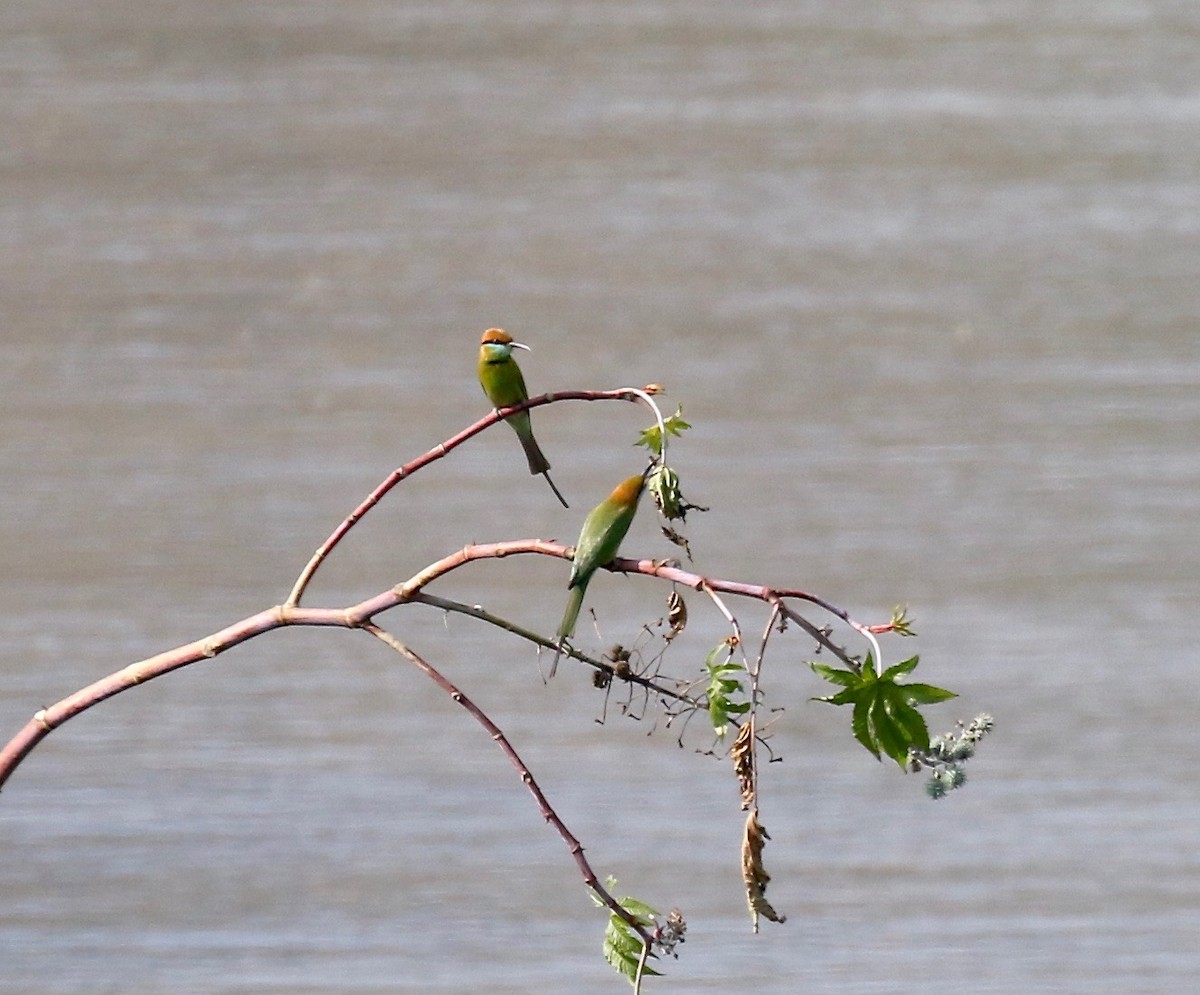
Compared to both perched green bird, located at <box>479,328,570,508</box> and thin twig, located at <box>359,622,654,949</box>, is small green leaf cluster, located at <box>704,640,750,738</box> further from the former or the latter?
perched green bird, located at <box>479,328,570,508</box>

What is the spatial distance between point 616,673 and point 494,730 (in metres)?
0.03

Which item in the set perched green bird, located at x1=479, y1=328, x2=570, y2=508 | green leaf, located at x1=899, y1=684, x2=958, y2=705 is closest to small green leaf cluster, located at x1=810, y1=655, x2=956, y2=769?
green leaf, located at x1=899, y1=684, x2=958, y2=705

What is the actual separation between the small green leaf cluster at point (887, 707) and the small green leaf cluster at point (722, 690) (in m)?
0.02

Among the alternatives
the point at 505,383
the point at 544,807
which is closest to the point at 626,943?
the point at 544,807

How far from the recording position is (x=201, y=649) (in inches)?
13.5

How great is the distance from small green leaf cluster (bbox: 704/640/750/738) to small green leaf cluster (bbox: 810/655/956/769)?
0.07 feet

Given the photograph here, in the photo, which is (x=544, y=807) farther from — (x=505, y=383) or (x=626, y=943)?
(x=505, y=383)

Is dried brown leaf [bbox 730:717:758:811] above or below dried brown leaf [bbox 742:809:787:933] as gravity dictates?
above

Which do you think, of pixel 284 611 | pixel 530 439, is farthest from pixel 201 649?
pixel 530 439

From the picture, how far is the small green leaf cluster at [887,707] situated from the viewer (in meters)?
0.31

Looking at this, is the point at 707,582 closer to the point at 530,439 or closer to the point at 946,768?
the point at 946,768

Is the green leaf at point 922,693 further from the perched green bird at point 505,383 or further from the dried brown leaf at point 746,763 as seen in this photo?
the perched green bird at point 505,383

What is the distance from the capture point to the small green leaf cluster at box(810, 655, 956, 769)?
312mm

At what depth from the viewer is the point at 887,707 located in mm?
316
